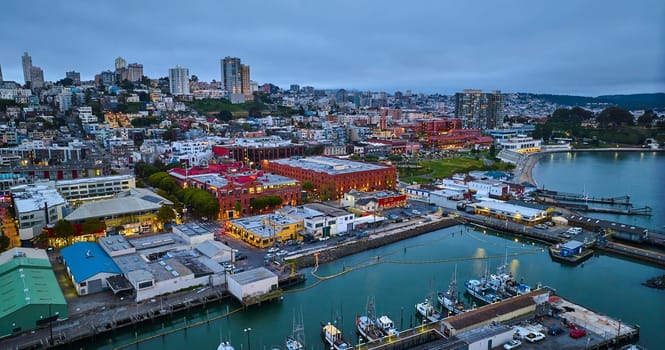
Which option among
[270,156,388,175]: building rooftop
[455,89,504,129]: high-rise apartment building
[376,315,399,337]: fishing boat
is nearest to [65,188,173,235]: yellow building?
[270,156,388,175]: building rooftop

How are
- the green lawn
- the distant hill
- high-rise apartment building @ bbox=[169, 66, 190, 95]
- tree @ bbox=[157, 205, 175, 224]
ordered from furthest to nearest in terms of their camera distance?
the distant hill
high-rise apartment building @ bbox=[169, 66, 190, 95]
the green lawn
tree @ bbox=[157, 205, 175, 224]

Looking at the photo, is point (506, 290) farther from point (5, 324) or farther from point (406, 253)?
point (5, 324)

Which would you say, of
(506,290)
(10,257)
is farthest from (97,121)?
(506,290)

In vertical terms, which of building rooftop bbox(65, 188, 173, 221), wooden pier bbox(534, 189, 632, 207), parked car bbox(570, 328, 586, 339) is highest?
building rooftop bbox(65, 188, 173, 221)

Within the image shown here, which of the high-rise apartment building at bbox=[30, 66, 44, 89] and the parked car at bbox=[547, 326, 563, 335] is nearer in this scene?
the parked car at bbox=[547, 326, 563, 335]

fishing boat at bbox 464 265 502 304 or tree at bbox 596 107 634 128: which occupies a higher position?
tree at bbox 596 107 634 128

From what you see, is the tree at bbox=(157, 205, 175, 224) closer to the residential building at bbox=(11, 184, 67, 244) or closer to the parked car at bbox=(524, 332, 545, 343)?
the residential building at bbox=(11, 184, 67, 244)

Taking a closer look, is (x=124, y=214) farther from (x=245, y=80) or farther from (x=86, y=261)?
(x=245, y=80)

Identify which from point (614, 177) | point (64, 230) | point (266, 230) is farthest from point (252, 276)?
point (614, 177)
